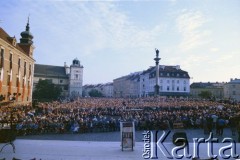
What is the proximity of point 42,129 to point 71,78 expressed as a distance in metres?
90.7

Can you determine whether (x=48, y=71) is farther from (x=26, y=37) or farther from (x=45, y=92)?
(x=26, y=37)

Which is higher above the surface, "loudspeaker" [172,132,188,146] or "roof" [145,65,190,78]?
"roof" [145,65,190,78]

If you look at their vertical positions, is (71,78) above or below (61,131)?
above

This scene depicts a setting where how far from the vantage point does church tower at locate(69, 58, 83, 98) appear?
4373 inches

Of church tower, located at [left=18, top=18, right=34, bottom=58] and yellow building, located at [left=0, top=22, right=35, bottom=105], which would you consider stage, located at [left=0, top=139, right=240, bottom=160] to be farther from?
church tower, located at [left=18, top=18, right=34, bottom=58]

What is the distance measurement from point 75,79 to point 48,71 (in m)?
11.8

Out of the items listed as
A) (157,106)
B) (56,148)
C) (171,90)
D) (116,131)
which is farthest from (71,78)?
(56,148)

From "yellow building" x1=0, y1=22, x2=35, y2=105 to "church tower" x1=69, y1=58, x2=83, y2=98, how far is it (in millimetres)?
52690

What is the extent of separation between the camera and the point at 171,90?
97938 millimetres

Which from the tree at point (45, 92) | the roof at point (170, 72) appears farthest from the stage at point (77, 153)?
the roof at point (170, 72)

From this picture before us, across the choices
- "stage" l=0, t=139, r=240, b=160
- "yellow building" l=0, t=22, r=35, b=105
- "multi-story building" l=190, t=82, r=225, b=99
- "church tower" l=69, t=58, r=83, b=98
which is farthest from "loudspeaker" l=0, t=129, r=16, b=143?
"multi-story building" l=190, t=82, r=225, b=99

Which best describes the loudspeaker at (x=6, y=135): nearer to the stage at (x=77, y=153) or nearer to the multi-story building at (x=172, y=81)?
the stage at (x=77, y=153)

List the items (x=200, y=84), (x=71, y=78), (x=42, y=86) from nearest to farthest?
1. (x=42, y=86)
2. (x=71, y=78)
3. (x=200, y=84)

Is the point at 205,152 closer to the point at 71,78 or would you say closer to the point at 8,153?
the point at 8,153
